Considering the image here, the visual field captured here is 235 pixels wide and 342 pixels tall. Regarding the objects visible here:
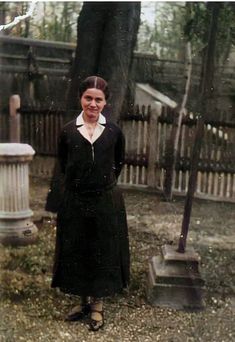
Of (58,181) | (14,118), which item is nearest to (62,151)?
(58,181)

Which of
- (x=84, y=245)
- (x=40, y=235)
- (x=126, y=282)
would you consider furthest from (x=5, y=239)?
(x=126, y=282)

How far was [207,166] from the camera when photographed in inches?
71.3

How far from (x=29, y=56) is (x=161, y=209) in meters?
0.71

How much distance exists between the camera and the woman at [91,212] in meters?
1.68

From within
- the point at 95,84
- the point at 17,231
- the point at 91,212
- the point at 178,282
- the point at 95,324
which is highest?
the point at 95,84

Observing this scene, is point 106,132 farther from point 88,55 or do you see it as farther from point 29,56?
point 29,56

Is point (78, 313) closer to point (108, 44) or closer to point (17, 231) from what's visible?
point (17, 231)

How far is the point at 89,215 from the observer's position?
68.9 inches

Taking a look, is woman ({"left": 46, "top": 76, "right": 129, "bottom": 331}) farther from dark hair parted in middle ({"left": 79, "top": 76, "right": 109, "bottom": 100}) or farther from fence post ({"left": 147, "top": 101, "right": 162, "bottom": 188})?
fence post ({"left": 147, "top": 101, "right": 162, "bottom": 188})

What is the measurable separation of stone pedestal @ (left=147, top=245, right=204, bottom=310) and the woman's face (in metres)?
0.57

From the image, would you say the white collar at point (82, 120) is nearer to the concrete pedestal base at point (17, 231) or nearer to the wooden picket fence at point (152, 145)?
the wooden picket fence at point (152, 145)

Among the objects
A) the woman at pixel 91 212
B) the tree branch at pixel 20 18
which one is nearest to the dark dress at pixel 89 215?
the woman at pixel 91 212

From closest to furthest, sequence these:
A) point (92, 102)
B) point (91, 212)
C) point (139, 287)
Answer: point (92, 102)
point (91, 212)
point (139, 287)

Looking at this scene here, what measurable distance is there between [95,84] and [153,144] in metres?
0.30
